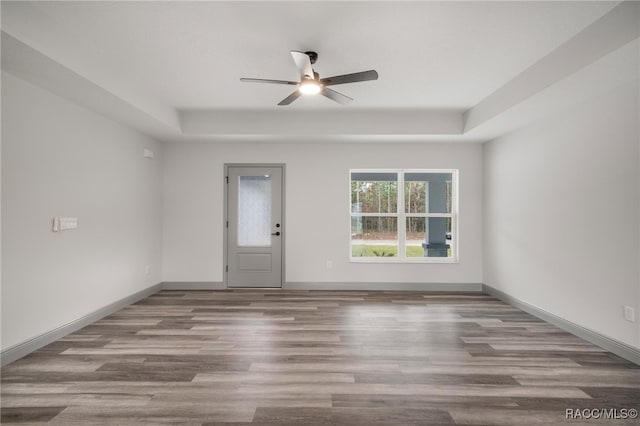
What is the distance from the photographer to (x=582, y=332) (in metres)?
3.32

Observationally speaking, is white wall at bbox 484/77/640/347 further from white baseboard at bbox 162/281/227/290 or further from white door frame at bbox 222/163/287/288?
white baseboard at bbox 162/281/227/290

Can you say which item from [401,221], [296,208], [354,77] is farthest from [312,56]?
[401,221]

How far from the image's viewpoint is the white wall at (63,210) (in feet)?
9.08

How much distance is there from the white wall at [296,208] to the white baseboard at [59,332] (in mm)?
1071

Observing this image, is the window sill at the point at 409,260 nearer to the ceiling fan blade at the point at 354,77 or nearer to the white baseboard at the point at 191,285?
the white baseboard at the point at 191,285

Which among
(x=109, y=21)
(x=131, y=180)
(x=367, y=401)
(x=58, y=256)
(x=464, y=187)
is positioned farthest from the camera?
(x=464, y=187)

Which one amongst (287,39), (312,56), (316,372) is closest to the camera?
(316,372)

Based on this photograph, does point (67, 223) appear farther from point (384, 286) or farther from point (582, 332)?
point (582, 332)

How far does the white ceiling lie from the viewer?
228 cm

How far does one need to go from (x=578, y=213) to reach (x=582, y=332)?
1239 mm

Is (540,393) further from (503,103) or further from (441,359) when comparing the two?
(503,103)

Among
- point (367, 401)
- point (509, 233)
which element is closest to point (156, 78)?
point (367, 401)

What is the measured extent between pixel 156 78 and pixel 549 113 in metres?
4.46

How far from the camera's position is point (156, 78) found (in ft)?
11.5
